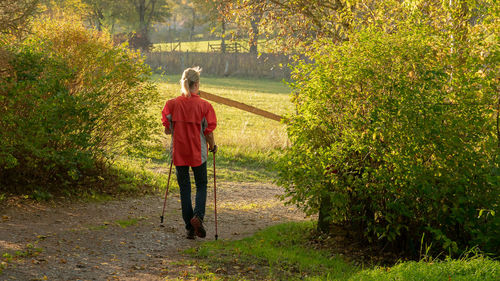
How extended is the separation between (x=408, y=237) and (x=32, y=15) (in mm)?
8552

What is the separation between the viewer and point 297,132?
6.91 m

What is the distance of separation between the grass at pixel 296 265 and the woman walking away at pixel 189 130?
647 millimetres

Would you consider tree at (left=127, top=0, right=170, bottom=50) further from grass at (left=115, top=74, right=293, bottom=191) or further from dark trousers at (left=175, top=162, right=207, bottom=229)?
dark trousers at (left=175, top=162, right=207, bottom=229)

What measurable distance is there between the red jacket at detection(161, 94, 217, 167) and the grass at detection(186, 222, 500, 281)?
3.56 ft

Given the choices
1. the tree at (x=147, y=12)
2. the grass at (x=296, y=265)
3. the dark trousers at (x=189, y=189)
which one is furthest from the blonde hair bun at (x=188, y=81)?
the tree at (x=147, y=12)

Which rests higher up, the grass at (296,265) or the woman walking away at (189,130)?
the woman walking away at (189,130)

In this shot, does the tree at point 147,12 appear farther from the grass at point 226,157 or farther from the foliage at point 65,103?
the foliage at point 65,103

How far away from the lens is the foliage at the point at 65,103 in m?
8.22

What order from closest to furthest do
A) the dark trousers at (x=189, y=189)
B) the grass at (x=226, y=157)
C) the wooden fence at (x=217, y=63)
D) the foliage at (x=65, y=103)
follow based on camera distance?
the dark trousers at (x=189, y=189)
the foliage at (x=65, y=103)
the grass at (x=226, y=157)
the wooden fence at (x=217, y=63)

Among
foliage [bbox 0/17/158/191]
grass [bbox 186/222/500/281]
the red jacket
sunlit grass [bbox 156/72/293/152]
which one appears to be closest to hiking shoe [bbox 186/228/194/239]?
grass [bbox 186/222/500/281]

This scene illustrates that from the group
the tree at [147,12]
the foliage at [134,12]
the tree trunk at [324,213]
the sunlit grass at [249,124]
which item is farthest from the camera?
the tree at [147,12]

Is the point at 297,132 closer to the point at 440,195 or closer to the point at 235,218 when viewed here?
the point at 440,195

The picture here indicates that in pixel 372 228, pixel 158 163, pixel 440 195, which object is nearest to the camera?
pixel 440 195

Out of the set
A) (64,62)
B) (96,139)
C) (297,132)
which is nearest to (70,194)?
(96,139)
